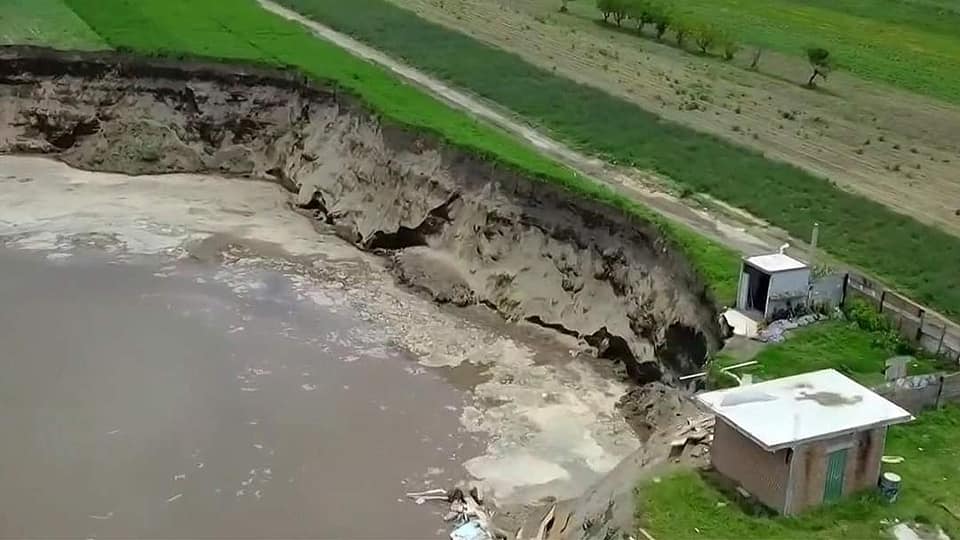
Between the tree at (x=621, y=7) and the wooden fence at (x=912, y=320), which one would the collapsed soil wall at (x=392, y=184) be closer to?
the wooden fence at (x=912, y=320)

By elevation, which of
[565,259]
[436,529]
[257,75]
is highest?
[257,75]

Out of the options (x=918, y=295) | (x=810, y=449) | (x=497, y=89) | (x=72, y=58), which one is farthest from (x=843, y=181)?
(x=72, y=58)

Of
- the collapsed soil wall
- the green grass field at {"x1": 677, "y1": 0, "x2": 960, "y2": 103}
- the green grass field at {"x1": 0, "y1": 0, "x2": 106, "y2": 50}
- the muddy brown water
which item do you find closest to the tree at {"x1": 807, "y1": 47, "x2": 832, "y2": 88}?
the green grass field at {"x1": 677, "y1": 0, "x2": 960, "y2": 103}

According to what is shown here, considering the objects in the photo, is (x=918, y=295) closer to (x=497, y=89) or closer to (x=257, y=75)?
(x=497, y=89)

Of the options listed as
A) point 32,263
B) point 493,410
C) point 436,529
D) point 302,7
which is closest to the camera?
point 436,529

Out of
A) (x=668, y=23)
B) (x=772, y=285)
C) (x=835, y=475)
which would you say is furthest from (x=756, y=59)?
(x=835, y=475)

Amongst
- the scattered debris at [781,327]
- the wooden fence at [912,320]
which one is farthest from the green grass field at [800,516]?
the scattered debris at [781,327]

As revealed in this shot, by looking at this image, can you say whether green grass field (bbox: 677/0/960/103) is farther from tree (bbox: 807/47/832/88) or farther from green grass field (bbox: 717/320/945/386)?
green grass field (bbox: 717/320/945/386)

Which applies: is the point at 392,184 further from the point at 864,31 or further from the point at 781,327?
the point at 864,31
